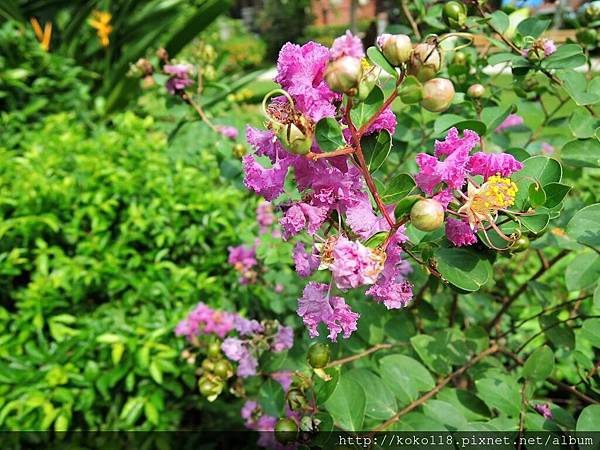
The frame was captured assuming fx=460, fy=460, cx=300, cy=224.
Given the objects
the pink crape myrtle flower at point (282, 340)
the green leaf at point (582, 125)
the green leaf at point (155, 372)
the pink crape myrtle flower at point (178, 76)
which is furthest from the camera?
the green leaf at point (155, 372)

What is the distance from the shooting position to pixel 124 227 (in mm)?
1720

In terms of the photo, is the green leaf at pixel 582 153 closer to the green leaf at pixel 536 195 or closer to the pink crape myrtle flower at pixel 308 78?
the green leaf at pixel 536 195

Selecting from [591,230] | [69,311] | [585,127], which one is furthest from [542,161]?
[69,311]

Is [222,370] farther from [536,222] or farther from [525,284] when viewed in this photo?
[525,284]

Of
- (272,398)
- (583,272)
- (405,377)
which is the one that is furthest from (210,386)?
(583,272)

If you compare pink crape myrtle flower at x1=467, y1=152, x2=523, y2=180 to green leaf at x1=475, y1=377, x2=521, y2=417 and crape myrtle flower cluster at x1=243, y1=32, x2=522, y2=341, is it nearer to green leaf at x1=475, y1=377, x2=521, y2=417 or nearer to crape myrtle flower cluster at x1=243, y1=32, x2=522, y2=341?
crape myrtle flower cluster at x1=243, y1=32, x2=522, y2=341

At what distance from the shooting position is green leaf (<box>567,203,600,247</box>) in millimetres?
633

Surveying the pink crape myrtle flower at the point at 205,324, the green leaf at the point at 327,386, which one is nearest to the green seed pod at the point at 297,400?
the green leaf at the point at 327,386

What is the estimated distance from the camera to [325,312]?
0.54m

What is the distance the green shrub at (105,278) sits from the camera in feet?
4.67

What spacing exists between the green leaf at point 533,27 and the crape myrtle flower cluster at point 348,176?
0.41 meters

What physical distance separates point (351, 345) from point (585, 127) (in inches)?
23.1

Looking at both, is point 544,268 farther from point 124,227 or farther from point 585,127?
point 124,227

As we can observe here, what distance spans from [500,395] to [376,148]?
0.55m
